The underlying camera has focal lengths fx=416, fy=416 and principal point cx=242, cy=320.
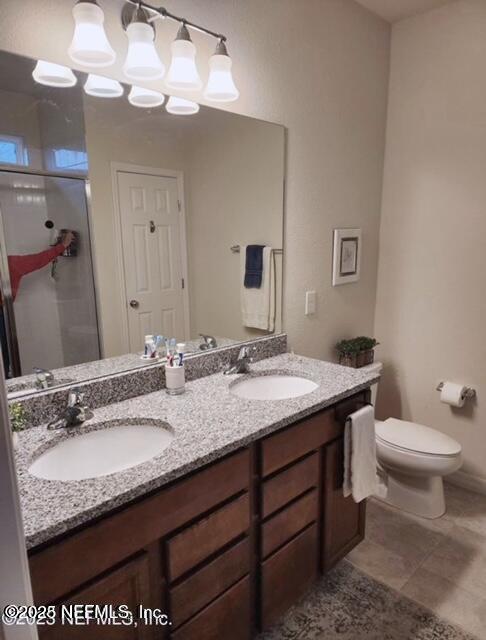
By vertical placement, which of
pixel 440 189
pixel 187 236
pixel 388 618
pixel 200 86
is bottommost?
pixel 388 618

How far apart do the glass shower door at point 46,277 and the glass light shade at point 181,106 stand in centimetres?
47

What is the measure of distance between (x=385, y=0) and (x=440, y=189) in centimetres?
102

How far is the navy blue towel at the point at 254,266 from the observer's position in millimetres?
1991

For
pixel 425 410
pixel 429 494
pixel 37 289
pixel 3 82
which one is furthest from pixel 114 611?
pixel 425 410

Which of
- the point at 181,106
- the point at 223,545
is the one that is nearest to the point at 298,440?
the point at 223,545

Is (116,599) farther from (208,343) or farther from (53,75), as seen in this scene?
(53,75)

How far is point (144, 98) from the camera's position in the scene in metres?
1.49

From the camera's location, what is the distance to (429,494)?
7.25 feet

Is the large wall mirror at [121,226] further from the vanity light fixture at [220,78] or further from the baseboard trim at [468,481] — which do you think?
the baseboard trim at [468,481]

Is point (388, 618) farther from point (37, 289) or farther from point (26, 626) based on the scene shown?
point (37, 289)

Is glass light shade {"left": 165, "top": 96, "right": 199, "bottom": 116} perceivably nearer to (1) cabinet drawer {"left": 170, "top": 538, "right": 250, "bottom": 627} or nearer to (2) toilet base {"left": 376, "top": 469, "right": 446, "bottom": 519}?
(1) cabinet drawer {"left": 170, "top": 538, "right": 250, "bottom": 627}

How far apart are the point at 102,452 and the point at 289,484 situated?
64 cm

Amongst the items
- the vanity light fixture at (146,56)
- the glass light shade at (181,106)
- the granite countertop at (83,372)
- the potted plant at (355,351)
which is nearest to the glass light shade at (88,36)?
the vanity light fixture at (146,56)

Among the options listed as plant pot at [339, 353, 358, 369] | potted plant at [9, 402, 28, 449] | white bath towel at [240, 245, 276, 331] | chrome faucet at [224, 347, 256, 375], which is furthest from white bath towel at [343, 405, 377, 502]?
potted plant at [9, 402, 28, 449]
